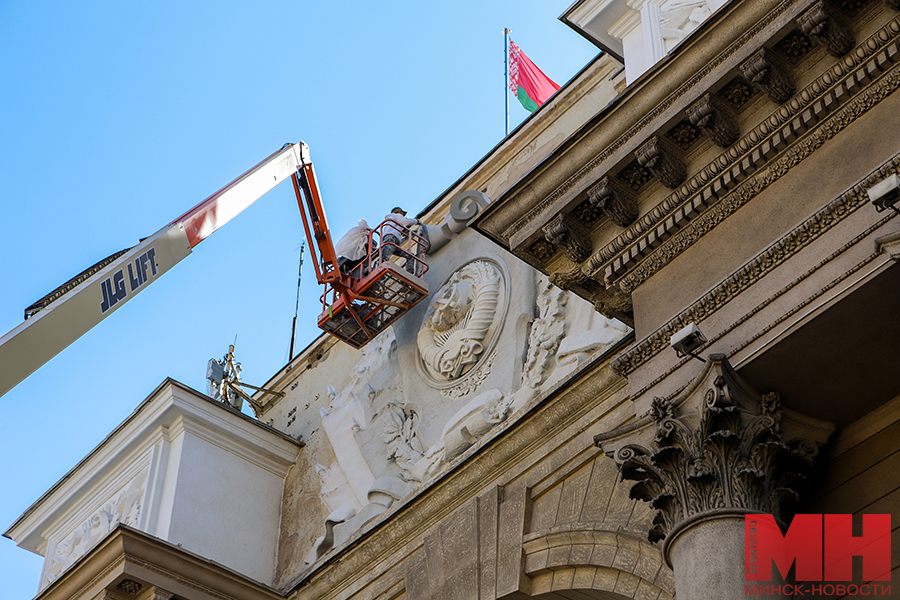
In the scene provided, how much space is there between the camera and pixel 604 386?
11172 mm

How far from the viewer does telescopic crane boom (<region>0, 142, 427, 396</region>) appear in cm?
1049

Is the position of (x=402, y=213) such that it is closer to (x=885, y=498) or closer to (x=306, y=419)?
(x=306, y=419)

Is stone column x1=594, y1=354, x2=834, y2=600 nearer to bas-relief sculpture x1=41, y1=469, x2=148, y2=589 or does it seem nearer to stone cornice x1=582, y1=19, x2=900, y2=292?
stone cornice x1=582, y1=19, x2=900, y2=292

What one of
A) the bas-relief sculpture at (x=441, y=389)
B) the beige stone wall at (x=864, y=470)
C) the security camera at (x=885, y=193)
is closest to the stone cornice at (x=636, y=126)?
the security camera at (x=885, y=193)

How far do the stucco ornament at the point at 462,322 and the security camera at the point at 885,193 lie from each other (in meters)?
6.57

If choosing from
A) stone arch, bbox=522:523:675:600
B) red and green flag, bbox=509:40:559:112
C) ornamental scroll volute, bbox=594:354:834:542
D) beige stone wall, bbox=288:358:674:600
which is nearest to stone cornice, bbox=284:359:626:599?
beige stone wall, bbox=288:358:674:600

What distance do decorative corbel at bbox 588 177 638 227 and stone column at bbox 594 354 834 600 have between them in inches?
68.6

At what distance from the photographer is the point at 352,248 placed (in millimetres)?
15797

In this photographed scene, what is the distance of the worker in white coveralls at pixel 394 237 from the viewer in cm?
1499

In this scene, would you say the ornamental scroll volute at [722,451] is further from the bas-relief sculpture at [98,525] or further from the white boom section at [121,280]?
the bas-relief sculpture at [98,525]

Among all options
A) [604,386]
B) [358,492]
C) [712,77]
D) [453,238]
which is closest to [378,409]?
[358,492]

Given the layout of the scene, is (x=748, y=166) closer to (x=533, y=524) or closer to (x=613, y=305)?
(x=613, y=305)

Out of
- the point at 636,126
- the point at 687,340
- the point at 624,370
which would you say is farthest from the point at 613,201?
the point at 687,340

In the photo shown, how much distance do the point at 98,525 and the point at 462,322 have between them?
6257 mm
